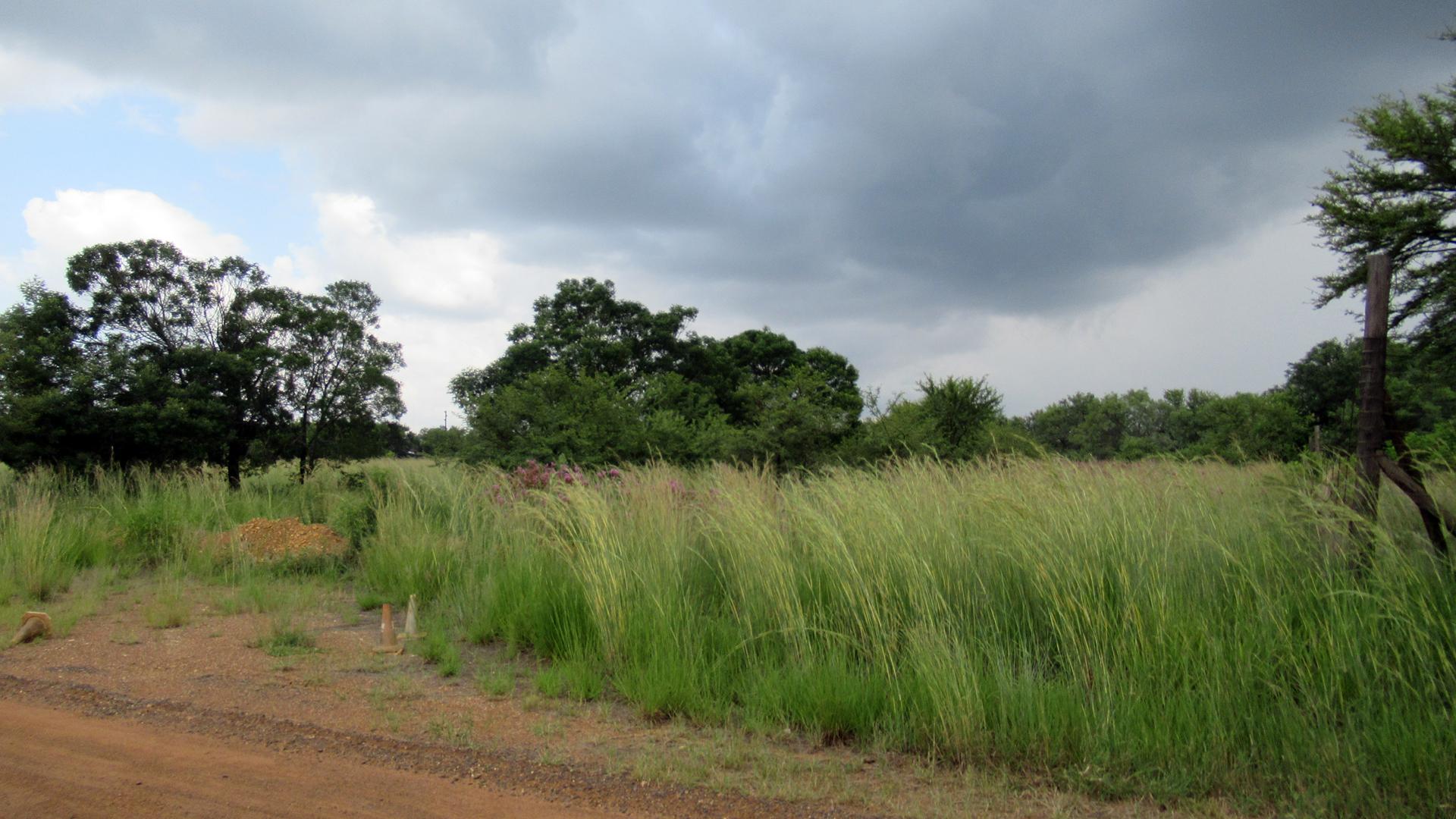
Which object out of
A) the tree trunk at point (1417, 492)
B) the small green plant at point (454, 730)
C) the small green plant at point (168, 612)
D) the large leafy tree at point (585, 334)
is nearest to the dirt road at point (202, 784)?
the small green plant at point (454, 730)

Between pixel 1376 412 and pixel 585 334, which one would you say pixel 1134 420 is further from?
pixel 1376 412

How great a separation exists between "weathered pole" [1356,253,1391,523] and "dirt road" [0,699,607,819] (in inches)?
198

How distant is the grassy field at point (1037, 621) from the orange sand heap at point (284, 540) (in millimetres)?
4528

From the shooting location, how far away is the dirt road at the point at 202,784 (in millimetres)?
4062

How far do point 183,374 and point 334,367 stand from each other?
423cm

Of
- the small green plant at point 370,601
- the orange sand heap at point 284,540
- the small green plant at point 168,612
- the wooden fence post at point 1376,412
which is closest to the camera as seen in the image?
the wooden fence post at point 1376,412

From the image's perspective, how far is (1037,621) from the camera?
5727mm

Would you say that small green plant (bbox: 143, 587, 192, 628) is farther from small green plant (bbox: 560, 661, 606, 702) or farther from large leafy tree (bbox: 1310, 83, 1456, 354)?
large leafy tree (bbox: 1310, 83, 1456, 354)

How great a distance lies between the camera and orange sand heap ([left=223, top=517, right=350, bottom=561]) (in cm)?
1216

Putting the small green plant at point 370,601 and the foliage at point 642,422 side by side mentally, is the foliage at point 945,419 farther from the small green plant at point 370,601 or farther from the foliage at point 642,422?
the small green plant at point 370,601

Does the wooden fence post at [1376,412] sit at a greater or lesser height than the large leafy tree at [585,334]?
lesser

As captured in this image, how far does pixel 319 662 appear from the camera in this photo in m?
7.36

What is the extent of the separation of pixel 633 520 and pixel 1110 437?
173ft

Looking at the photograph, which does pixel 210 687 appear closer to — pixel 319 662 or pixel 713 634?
pixel 319 662
